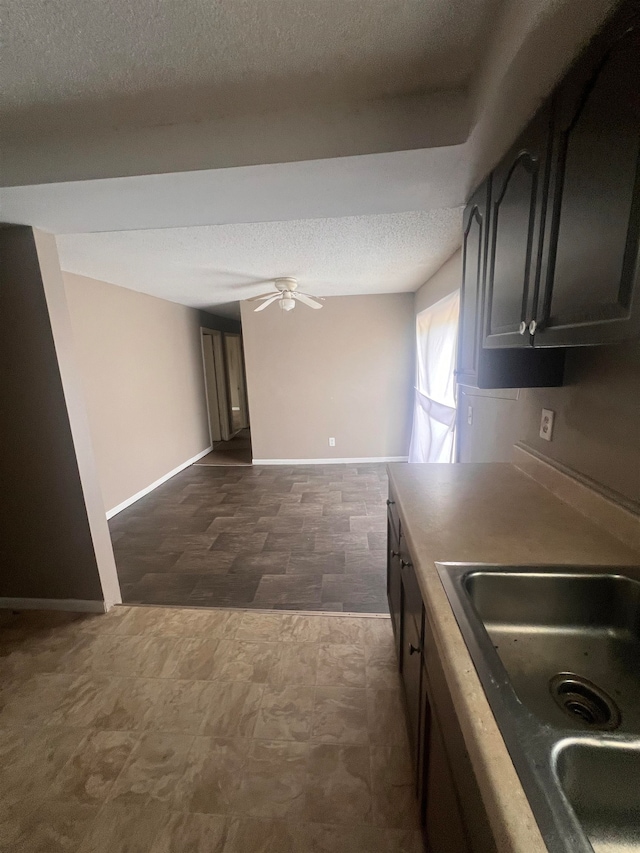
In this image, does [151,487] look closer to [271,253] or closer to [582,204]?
[271,253]

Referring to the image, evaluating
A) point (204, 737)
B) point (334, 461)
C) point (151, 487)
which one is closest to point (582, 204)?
point (204, 737)

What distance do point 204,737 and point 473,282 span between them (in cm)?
227

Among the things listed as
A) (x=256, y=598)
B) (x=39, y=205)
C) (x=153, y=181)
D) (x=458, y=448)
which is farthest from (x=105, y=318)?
(x=458, y=448)

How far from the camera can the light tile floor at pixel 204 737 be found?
116cm

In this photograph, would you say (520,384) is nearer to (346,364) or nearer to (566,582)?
(566,582)

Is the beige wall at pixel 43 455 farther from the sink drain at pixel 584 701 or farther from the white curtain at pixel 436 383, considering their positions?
the white curtain at pixel 436 383

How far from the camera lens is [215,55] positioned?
3.37 ft

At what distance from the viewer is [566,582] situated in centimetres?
94

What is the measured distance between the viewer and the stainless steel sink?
0.52 meters

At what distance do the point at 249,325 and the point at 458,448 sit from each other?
332 centimetres

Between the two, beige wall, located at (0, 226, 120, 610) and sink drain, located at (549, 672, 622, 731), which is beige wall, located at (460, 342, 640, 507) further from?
beige wall, located at (0, 226, 120, 610)

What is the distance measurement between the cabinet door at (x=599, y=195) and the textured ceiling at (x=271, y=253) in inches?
52.1

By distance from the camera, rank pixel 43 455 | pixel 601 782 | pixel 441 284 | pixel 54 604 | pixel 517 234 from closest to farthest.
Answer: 1. pixel 601 782
2. pixel 517 234
3. pixel 43 455
4. pixel 54 604
5. pixel 441 284

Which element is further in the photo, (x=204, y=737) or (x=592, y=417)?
(x=204, y=737)
